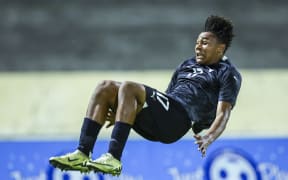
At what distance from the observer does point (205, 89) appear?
5594mm

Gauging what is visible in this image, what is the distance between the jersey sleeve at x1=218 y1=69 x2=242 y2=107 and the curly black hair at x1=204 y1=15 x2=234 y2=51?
285 mm

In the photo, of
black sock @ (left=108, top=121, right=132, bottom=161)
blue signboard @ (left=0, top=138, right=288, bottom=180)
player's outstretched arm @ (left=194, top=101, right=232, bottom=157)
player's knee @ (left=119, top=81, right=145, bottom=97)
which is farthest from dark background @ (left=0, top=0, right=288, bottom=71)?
black sock @ (left=108, top=121, right=132, bottom=161)

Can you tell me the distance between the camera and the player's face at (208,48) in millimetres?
5648

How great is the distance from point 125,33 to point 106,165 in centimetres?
663

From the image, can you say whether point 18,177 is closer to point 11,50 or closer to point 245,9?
point 11,50

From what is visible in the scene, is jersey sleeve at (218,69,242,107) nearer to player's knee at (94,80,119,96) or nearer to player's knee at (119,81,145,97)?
player's knee at (119,81,145,97)

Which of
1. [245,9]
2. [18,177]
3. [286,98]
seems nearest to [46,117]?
[18,177]

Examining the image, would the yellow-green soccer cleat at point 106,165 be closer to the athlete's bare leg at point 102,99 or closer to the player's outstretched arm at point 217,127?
the athlete's bare leg at point 102,99

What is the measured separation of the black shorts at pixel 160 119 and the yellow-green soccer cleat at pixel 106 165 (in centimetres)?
43

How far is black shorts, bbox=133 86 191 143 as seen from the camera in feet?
17.4

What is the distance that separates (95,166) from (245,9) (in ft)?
23.1

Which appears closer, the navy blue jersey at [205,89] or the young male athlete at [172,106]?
the young male athlete at [172,106]

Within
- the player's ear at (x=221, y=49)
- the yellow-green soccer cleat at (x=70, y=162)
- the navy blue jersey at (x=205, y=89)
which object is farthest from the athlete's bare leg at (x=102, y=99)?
the player's ear at (x=221, y=49)

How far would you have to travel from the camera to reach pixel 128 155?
27.5 ft
